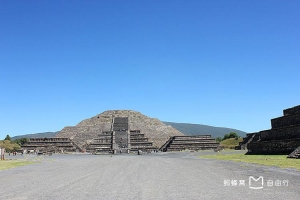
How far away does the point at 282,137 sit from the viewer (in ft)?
110

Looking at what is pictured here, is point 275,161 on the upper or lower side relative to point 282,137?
lower

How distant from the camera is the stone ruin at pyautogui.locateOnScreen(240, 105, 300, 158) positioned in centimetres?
2962

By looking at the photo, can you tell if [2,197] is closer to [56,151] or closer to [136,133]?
[56,151]

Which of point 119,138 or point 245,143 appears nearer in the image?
point 245,143

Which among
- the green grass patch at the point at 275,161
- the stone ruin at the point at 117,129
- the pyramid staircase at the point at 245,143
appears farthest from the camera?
the stone ruin at the point at 117,129

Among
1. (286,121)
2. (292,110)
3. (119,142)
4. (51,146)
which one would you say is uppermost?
(292,110)

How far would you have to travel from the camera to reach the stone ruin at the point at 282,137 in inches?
1166

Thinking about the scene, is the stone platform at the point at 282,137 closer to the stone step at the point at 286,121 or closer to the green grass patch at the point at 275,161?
the stone step at the point at 286,121

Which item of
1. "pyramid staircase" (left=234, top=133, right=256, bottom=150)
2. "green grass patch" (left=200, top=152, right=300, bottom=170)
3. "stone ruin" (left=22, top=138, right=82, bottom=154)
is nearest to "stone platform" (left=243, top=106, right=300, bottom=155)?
"green grass patch" (left=200, top=152, right=300, bottom=170)

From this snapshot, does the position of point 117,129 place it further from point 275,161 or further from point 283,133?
point 275,161

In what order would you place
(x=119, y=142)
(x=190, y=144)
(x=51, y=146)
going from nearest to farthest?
(x=190, y=144) < (x=51, y=146) < (x=119, y=142)

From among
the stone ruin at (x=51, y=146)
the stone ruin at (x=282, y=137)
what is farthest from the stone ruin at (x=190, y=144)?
the stone ruin at (x=282, y=137)

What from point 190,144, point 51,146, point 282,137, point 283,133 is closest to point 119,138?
point 51,146

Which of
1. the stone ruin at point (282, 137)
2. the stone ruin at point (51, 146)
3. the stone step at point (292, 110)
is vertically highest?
the stone step at point (292, 110)
